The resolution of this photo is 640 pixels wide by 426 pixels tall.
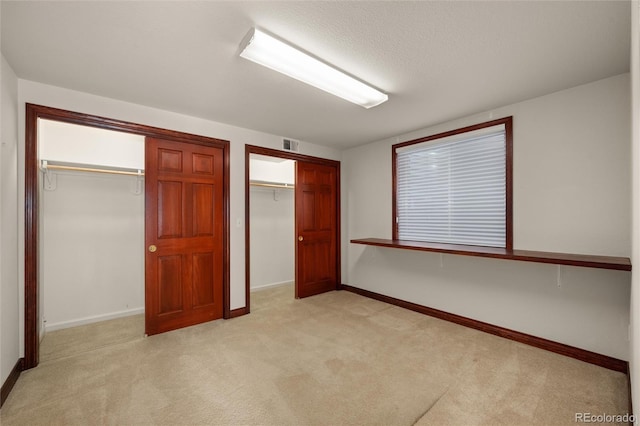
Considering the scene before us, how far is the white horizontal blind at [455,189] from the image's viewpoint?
307 cm

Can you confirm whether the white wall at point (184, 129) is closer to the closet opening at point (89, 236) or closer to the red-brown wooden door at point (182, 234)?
the red-brown wooden door at point (182, 234)

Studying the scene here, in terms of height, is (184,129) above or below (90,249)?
above

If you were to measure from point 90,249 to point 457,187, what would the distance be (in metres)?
4.68

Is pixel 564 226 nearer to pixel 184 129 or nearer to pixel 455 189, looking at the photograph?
pixel 455 189

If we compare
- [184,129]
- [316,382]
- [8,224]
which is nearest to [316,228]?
[184,129]

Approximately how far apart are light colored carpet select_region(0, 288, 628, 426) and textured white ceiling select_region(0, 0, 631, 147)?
8.16 ft

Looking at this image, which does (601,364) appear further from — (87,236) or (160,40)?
(87,236)

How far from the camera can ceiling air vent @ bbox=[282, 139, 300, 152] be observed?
4.08 metres

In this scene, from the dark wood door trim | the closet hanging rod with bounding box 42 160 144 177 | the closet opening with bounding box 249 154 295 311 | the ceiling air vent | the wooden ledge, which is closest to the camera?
the wooden ledge

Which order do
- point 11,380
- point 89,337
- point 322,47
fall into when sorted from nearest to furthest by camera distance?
1. point 322,47
2. point 11,380
3. point 89,337

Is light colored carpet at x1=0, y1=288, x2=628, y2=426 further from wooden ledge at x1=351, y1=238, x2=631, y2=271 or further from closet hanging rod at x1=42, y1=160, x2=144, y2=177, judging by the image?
closet hanging rod at x1=42, y1=160, x2=144, y2=177

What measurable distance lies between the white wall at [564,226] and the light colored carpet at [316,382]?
314 mm

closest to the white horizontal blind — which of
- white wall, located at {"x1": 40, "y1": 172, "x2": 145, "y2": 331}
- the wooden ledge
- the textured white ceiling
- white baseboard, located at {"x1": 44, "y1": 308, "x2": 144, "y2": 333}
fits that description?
the wooden ledge

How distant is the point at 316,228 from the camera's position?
4.59 metres
